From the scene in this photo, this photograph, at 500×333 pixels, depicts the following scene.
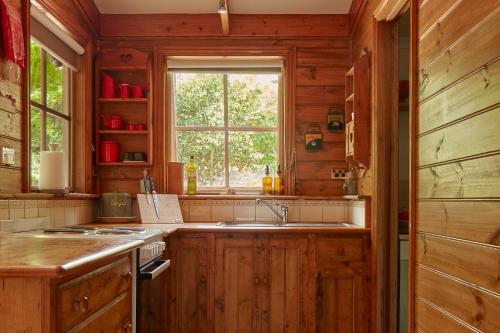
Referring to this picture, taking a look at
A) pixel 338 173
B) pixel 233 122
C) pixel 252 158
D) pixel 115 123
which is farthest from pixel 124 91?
pixel 338 173

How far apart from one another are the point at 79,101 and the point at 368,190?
2277 mm

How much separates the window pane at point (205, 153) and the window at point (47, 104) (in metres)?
0.93

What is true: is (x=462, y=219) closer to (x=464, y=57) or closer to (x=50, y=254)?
(x=464, y=57)

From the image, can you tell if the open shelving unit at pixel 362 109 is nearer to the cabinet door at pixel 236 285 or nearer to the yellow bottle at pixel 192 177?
the cabinet door at pixel 236 285

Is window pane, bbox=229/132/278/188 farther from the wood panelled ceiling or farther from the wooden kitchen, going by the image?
the wood panelled ceiling

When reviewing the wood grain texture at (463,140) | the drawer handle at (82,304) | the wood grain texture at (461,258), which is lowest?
the drawer handle at (82,304)

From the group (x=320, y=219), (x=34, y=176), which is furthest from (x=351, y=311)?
(x=34, y=176)

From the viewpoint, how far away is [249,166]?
395 centimetres

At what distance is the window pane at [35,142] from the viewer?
288 cm

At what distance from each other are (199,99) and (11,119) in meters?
1.74

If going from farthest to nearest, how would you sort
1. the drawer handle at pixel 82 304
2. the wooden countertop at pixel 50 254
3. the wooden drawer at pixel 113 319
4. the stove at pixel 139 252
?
1. the stove at pixel 139 252
2. the wooden drawer at pixel 113 319
3. the drawer handle at pixel 82 304
4. the wooden countertop at pixel 50 254

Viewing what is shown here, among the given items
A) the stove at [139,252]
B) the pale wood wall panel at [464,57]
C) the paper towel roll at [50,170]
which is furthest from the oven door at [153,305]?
the pale wood wall panel at [464,57]

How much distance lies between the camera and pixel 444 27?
1909 millimetres

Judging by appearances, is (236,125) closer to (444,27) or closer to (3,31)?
(3,31)
